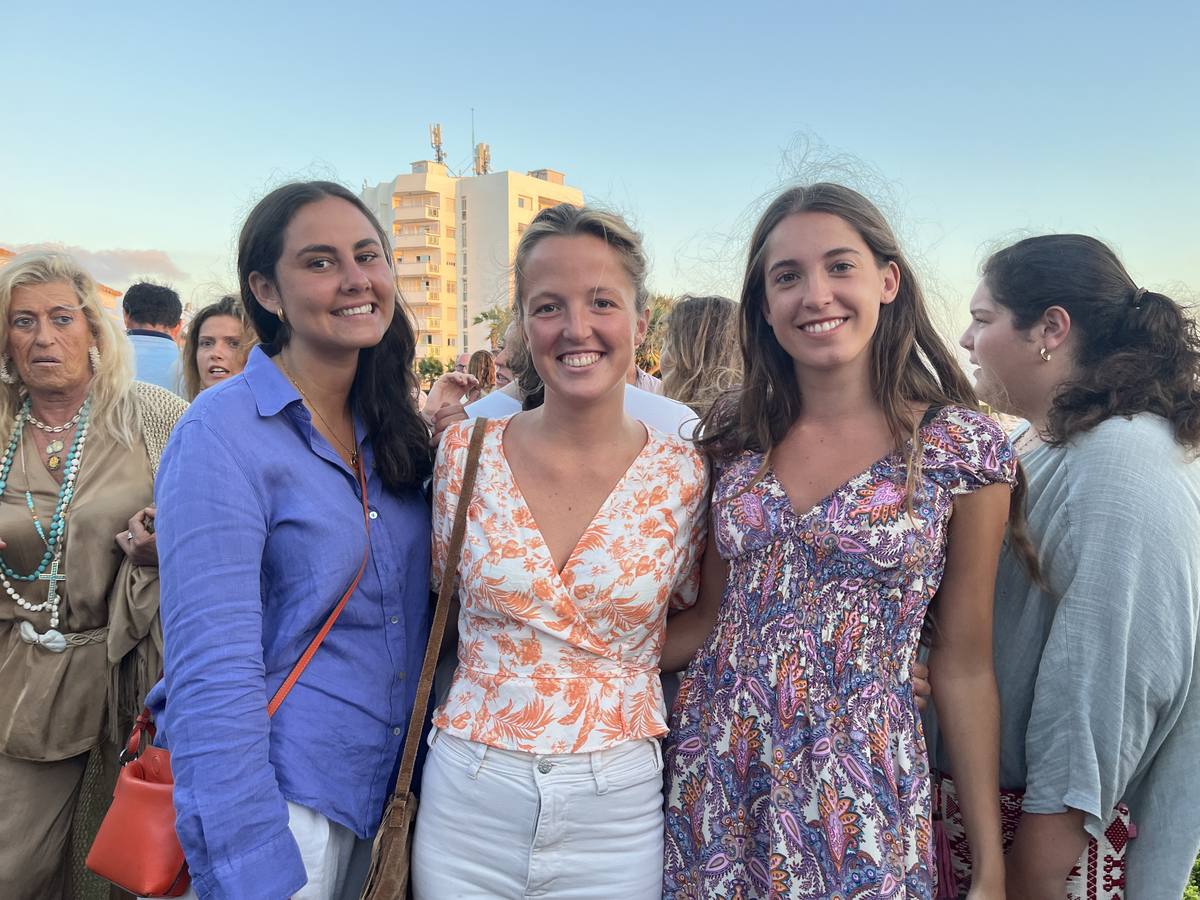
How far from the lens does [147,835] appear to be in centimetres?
173

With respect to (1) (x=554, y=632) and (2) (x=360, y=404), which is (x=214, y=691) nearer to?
(1) (x=554, y=632)

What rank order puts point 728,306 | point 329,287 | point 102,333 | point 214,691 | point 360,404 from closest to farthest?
point 214,691
point 329,287
point 360,404
point 102,333
point 728,306

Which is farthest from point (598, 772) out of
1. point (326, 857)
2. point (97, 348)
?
point (97, 348)

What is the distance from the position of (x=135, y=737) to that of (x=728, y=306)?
3564 millimetres

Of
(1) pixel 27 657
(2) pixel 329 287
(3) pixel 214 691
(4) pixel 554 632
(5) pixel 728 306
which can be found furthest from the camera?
(5) pixel 728 306

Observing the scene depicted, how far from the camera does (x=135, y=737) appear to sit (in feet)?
6.61

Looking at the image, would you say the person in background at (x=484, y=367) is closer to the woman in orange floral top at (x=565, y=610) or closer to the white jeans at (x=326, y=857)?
the woman in orange floral top at (x=565, y=610)

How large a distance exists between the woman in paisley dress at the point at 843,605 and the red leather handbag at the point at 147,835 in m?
0.99

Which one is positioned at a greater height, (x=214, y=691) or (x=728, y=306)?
(x=728, y=306)

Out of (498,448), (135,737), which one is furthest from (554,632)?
(135,737)

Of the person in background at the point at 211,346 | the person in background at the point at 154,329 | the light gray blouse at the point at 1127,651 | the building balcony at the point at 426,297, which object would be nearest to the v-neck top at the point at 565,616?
the light gray blouse at the point at 1127,651

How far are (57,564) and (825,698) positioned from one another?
2501mm

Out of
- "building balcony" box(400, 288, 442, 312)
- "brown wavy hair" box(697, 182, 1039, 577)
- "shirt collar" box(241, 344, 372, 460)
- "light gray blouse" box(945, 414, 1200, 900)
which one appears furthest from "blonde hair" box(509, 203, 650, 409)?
"building balcony" box(400, 288, 442, 312)

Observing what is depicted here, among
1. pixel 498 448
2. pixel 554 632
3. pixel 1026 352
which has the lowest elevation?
pixel 554 632
